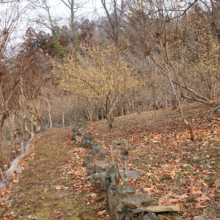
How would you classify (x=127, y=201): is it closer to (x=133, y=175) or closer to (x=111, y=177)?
(x=111, y=177)

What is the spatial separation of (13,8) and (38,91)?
39.3ft

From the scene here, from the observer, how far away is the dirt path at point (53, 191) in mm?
5316

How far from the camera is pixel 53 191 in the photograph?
6.66 m

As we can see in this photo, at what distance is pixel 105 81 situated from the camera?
43.7 feet

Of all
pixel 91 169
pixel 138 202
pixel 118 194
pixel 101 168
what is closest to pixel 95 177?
pixel 101 168

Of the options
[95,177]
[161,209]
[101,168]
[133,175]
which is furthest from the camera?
[101,168]

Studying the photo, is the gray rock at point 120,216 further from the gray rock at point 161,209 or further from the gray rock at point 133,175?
the gray rock at point 133,175

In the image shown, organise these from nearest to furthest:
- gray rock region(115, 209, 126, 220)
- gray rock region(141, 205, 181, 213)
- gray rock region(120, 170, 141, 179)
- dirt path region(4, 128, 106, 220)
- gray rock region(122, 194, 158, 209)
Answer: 1. gray rock region(141, 205, 181, 213)
2. gray rock region(122, 194, 158, 209)
3. gray rock region(115, 209, 126, 220)
4. dirt path region(4, 128, 106, 220)
5. gray rock region(120, 170, 141, 179)

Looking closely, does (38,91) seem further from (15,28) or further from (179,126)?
(179,126)

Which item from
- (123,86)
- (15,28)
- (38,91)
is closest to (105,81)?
(123,86)

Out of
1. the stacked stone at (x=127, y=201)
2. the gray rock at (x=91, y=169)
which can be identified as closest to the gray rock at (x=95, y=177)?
the stacked stone at (x=127, y=201)

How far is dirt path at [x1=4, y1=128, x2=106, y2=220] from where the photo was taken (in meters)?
5.32

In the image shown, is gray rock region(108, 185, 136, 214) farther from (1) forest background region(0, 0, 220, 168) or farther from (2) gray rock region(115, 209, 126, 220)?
(1) forest background region(0, 0, 220, 168)

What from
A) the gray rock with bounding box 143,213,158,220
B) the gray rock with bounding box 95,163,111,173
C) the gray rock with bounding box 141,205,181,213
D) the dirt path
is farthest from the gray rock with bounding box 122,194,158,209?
the gray rock with bounding box 95,163,111,173
